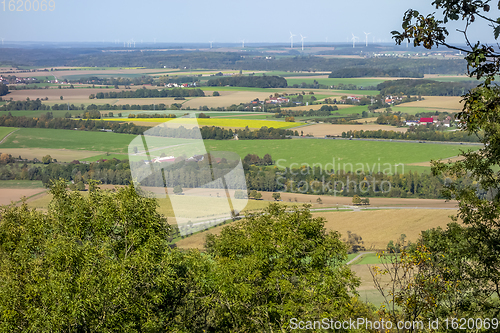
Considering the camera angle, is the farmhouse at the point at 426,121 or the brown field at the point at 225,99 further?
the brown field at the point at 225,99

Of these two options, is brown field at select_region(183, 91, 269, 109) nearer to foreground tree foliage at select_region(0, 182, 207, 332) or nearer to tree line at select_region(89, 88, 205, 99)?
tree line at select_region(89, 88, 205, 99)

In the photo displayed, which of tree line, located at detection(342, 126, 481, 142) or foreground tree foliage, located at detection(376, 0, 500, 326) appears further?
tree line, located at detection(342, 126, 481, 142)

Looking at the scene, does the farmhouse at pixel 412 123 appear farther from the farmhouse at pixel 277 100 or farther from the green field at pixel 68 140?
the green field at pixel 68 140

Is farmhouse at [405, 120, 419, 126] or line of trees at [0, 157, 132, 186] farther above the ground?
farmhouse at [405, 120, 419, 126]

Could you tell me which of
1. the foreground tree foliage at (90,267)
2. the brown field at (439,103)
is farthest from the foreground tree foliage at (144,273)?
the brown field at (439,103)

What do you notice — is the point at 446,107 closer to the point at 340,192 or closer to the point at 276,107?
the point at 276,107

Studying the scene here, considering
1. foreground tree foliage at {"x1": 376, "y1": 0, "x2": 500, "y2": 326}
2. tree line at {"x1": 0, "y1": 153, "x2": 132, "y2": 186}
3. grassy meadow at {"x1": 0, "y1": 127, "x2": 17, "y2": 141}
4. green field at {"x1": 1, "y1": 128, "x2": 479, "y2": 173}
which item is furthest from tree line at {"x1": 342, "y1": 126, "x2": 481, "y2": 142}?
foreground tree foliage at {"x1": 376, "y1": 0, "x2": 500, "y2": 326}
